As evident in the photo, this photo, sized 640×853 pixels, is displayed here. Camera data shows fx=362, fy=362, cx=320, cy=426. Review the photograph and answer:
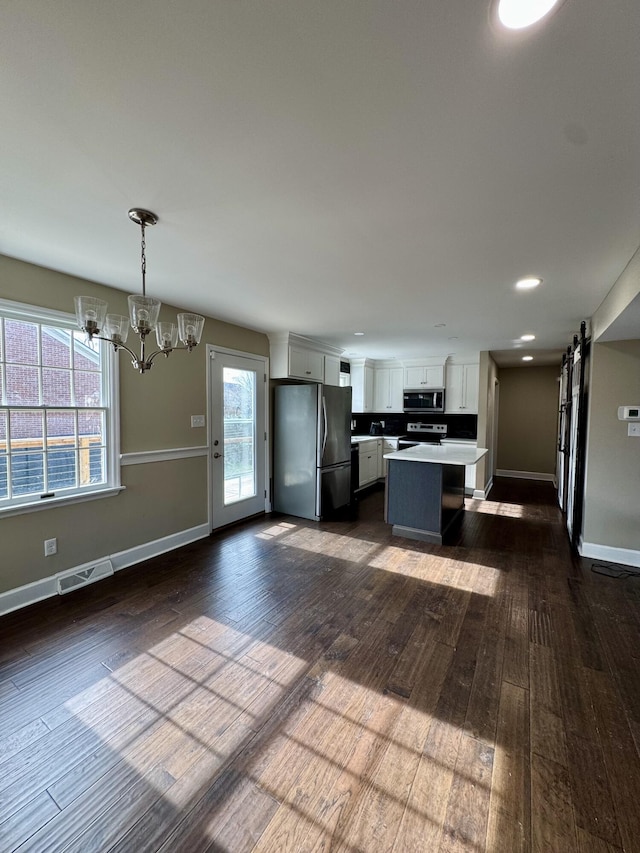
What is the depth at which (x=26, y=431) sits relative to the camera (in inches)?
101

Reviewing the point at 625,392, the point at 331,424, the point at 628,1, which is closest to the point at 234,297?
the point at 331,424

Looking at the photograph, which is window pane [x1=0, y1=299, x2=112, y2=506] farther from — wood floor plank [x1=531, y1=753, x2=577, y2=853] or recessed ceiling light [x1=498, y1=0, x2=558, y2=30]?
wood floor plank [x1=531, y1=753, x2=577, y2=853]

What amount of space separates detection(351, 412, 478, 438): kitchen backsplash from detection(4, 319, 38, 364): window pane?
5.22m

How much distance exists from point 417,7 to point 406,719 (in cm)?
249

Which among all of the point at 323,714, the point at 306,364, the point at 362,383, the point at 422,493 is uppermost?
the point at 306,364

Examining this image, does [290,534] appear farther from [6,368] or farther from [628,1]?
[628,1]

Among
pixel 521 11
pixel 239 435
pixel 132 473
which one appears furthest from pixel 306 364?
pixel 521 11

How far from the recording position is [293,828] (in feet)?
4.00

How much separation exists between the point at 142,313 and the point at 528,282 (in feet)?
8.65

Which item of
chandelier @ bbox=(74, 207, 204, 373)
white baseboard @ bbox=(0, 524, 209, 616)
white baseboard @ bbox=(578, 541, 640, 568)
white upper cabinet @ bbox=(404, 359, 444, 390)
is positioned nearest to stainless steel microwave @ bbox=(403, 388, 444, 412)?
white upper cabinet @ bbox=(404, 359, 444, 390)

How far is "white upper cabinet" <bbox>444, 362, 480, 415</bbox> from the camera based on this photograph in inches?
236

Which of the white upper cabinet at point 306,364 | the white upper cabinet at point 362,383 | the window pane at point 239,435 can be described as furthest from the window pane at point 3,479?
the white upper cabinet at point 362,383

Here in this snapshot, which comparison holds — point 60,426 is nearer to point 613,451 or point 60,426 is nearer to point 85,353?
point 85,353

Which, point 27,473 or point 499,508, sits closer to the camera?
point 27,473
